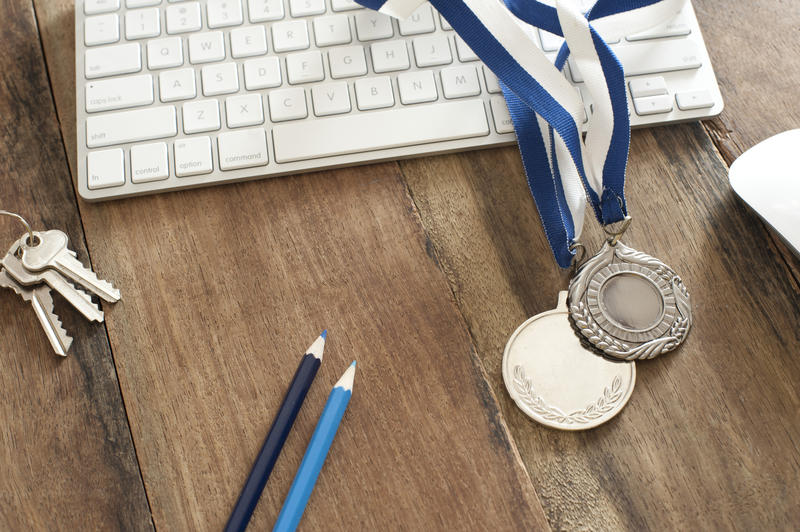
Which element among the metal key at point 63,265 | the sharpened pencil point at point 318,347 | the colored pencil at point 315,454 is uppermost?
the metal key at point 63,265

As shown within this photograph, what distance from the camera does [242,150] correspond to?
0.55 m

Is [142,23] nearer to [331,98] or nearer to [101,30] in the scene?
[101,30]

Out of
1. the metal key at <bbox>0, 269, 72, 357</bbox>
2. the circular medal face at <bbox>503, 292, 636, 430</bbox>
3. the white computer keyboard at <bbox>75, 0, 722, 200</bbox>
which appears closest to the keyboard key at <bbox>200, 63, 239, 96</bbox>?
the white computer keyboard at <bbox>75, 0, 722, 200</bbox>

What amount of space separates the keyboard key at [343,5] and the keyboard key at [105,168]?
244mm

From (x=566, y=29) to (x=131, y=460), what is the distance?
0.52m

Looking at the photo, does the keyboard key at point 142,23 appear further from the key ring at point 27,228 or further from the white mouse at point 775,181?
the white mouse at point 775,181

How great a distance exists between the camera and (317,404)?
1.68 ft

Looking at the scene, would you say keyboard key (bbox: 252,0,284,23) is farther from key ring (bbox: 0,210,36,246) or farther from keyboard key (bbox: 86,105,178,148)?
key ring (bbox: 0,210,36,246)

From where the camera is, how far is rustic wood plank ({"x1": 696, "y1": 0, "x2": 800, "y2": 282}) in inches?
23.3

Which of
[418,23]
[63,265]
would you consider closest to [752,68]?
[418,23]

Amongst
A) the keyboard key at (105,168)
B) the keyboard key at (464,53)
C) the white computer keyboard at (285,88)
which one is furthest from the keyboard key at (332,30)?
the keyboard key at (105,168)

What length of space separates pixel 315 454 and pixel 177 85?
0.35 metres

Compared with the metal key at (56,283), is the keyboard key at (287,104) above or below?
above

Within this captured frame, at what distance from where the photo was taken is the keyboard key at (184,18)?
1.92 ft
